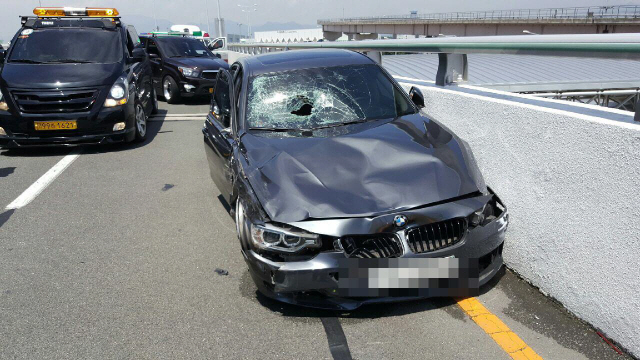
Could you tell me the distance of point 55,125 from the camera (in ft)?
27.7

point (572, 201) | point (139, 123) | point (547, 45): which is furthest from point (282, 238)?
point (139, 123)

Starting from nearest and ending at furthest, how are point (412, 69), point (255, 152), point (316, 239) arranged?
point (316, 239), point (255, 152), point (412, 69)

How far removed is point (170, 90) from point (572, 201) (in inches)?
511

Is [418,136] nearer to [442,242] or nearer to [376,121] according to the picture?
[376,121]

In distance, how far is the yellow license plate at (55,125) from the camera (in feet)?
27.7

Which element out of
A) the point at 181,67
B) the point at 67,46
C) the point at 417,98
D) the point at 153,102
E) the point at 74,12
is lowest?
the point at 153,102

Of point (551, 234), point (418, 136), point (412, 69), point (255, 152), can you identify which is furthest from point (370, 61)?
point (412, 69)

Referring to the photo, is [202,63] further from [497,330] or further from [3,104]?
[497,330]

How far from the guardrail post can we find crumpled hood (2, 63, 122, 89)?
565cm

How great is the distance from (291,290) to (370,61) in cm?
279

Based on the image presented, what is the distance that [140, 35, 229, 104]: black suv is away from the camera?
14.6 meters

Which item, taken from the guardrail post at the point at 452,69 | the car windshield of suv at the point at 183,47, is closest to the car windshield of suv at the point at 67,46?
the car windshield of suv at the point at 183,47

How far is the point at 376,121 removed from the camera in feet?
15.2

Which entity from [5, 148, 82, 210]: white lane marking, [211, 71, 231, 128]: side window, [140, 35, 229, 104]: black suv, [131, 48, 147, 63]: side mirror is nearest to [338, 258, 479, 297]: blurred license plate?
[211, 71, 231, 128]: side window
